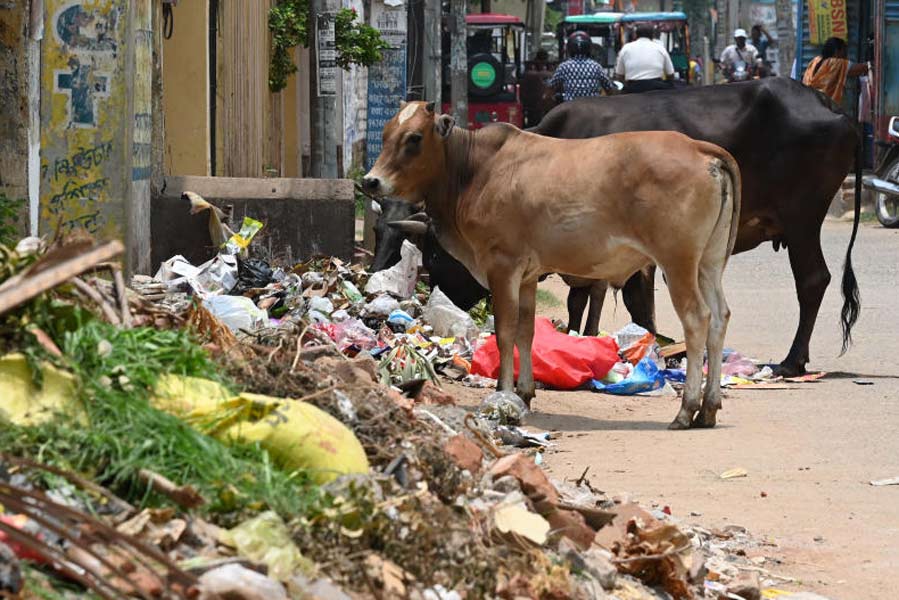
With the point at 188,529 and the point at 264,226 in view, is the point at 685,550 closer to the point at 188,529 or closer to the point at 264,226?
the point at 188,529

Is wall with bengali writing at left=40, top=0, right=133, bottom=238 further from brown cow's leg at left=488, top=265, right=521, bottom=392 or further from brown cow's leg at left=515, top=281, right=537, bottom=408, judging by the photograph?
brown cow's leg at left=515, top=281, right=537, bottom=408

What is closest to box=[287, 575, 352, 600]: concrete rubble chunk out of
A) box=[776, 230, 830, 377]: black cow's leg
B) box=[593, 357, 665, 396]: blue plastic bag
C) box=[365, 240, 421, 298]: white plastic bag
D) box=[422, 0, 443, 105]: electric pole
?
box=[593, 357, 665, 396]: blue plastic bag

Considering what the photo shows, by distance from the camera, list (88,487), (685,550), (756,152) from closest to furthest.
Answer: (88,487), (685,550), (756,152)

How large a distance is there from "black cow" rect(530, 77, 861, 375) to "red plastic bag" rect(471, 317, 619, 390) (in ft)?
4.81

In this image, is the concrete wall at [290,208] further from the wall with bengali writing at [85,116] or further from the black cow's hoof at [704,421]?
the black cow's hoof at [704,421]

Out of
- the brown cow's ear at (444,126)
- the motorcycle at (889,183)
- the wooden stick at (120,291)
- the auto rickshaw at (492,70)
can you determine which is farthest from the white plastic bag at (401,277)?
the auto rickshaw at (492,70)

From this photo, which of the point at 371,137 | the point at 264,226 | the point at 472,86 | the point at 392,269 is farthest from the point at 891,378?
the point at 472,86

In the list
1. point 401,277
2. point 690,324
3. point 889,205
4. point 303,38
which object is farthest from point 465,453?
point 889,205

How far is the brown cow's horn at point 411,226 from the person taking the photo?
37.1 feet

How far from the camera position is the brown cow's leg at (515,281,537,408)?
891cm

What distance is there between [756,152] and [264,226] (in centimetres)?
345

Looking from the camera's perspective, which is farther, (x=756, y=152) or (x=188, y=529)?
(x=756, y=152)

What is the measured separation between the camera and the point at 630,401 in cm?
953

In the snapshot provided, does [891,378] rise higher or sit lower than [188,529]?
lower
